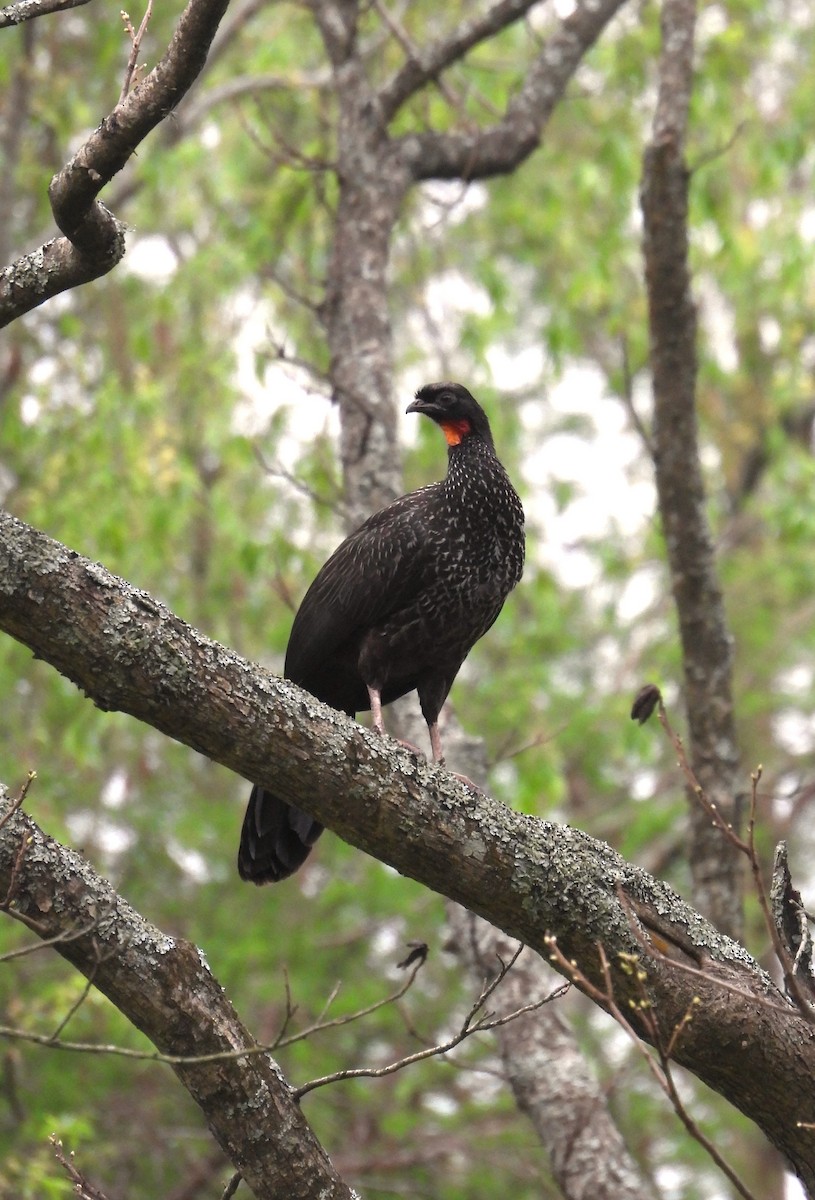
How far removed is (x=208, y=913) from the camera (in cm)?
793

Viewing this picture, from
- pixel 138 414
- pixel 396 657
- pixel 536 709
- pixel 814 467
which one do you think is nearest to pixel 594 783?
pixel 536 709

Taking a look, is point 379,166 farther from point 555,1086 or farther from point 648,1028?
point 648,1028

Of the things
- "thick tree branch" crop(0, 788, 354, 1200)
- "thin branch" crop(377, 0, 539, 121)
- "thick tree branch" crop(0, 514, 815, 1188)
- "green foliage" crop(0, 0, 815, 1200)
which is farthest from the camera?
"green foliage" crop(0, 0, 815, 1200)

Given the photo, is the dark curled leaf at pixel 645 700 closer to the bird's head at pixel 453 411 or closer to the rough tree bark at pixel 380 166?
the rough tree bark at pixel 380 166

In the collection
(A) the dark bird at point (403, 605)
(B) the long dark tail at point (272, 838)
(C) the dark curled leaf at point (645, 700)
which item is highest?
(A) the dark bird at point (403, 605)

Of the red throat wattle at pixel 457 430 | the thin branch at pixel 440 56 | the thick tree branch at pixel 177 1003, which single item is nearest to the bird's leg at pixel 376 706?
the red throat wattle at pixel 457 430

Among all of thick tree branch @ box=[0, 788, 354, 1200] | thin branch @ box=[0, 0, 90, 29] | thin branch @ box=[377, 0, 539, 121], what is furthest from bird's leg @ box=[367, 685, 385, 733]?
thin branch @ box=[377, 0, 539, 121]

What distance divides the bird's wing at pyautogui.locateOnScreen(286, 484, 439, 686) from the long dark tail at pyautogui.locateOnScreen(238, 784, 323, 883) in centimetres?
48

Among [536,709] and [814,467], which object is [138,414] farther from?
[814,467]

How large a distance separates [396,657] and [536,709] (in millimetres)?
3309

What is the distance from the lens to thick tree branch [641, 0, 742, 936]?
15.0ft

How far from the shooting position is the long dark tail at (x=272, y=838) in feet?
12.7

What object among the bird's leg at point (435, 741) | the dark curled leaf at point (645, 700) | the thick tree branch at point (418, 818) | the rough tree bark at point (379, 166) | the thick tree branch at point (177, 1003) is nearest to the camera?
the thick tree branch at point (418, 818)

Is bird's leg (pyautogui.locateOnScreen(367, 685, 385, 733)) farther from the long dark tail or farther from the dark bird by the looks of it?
the long dark tail
